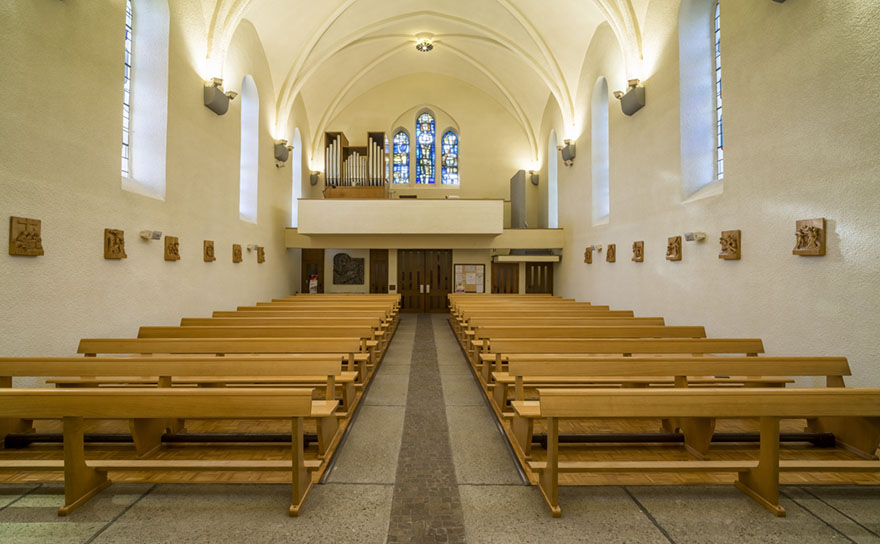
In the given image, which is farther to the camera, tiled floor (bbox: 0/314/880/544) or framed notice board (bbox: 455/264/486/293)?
framed notice board (bbox: 455/264/486/293)

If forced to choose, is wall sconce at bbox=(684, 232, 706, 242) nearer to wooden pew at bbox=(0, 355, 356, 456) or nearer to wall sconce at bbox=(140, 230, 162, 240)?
wooden pew at bbox=(0, 355, 356, 456)

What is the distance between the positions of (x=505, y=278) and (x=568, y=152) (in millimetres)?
4911

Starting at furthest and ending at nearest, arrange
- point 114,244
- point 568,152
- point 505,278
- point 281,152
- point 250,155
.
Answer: point 505,278, point 568,152, point 281,152, point 250,155, point 114,244

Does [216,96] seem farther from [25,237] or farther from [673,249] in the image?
[673,249]

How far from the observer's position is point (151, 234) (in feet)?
19.0

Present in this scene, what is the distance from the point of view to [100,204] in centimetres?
497

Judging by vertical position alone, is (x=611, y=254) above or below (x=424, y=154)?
below

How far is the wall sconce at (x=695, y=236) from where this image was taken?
18.8 feet

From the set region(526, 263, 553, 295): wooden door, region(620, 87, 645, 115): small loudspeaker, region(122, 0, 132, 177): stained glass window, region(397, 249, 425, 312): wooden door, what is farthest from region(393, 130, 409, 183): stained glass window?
region(122, 0, 132, 177): stained glass window

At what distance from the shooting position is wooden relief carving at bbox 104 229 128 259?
5.03 meters

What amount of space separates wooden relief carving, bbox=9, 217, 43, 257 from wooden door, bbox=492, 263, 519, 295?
1202cm

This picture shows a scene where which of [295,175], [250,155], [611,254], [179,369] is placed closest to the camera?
[179,369]

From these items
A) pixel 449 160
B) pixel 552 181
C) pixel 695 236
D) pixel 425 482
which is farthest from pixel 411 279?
pixel 425 482

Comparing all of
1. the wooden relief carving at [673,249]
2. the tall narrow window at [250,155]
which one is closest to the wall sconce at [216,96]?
the tall narrow window at [250,155]
